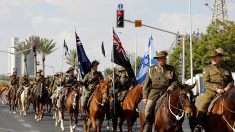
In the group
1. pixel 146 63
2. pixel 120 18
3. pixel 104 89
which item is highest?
pixel 120 18

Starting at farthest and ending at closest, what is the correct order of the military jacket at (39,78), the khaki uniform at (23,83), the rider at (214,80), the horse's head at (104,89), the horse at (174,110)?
1. the khaki uniform at (23,83)
2. the military jacket at (39,78)
3. the horse's head at (104,89)
4. the rider at (214,80)
5. the horse at (174,110)

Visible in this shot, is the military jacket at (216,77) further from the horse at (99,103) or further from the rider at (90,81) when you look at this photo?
the rider at (90,81)

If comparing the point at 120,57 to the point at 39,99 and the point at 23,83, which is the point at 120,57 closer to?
the point at 39,99

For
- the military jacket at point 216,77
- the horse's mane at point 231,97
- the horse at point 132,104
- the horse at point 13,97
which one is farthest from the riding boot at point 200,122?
the horse at point 13,97

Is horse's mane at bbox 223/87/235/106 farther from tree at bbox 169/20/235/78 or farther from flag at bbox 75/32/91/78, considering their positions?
tree at bbox 169/20/235/78

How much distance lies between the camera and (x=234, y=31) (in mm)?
66438

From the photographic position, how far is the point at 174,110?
457 inches

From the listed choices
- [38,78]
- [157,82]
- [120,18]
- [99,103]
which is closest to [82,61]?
[99,103]

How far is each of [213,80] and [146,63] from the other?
11152 millimetres

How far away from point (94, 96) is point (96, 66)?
96 cm

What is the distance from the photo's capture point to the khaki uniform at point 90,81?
1778 centimetres

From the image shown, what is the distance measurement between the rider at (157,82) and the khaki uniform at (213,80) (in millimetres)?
742

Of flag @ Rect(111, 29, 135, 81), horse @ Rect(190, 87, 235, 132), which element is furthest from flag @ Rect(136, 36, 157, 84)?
horse @ Rect(190, 87, 235, 132)

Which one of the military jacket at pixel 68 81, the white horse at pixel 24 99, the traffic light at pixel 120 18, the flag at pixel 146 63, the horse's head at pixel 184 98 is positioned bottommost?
the white horse at pixel 24 99
